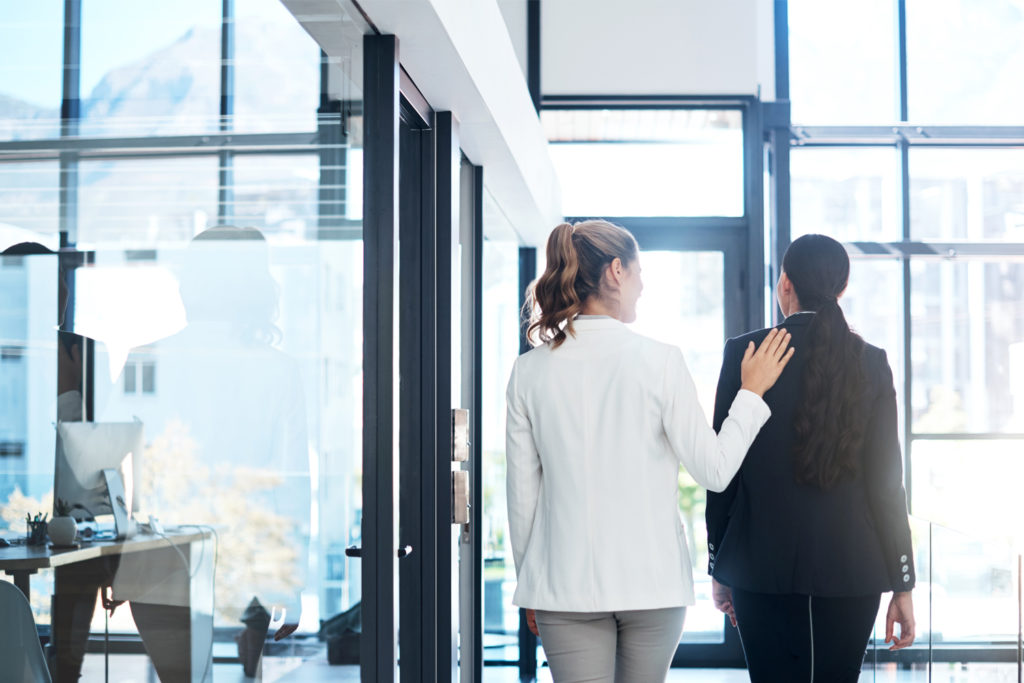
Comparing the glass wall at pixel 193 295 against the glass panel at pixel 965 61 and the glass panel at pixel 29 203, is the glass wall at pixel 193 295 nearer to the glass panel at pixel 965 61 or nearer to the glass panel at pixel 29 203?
the glass panel at pixel 29 203

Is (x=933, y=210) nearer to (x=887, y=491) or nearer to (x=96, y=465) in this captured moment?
(x=887, y=491)

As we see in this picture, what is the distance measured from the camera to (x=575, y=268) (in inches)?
73.6

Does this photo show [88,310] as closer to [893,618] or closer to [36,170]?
[36,170]

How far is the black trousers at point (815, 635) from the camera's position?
6.33ft

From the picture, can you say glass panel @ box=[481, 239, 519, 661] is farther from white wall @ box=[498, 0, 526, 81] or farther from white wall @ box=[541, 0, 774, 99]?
white wall @ box=[541, 0, 774, 99]

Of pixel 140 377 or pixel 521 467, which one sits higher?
pixel 140 377

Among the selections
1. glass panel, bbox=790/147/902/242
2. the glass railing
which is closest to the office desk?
the glass railing

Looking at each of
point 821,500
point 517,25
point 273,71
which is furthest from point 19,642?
point 517,25

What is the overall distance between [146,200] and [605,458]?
97 centimetres

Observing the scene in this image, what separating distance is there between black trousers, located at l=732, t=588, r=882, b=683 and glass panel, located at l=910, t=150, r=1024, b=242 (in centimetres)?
394

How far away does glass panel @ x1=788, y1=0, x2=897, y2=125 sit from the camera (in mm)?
5426

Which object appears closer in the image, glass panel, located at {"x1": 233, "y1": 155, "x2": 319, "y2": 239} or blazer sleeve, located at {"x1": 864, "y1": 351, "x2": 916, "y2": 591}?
glass panel, located at {"x1": 233, "y1": 155, "x2": 319, "y2": 239}

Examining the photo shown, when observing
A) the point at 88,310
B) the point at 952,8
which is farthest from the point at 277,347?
the point at 952,8

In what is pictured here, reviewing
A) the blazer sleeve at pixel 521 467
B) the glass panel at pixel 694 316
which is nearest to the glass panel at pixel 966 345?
the glass panel at pixel 694 316
